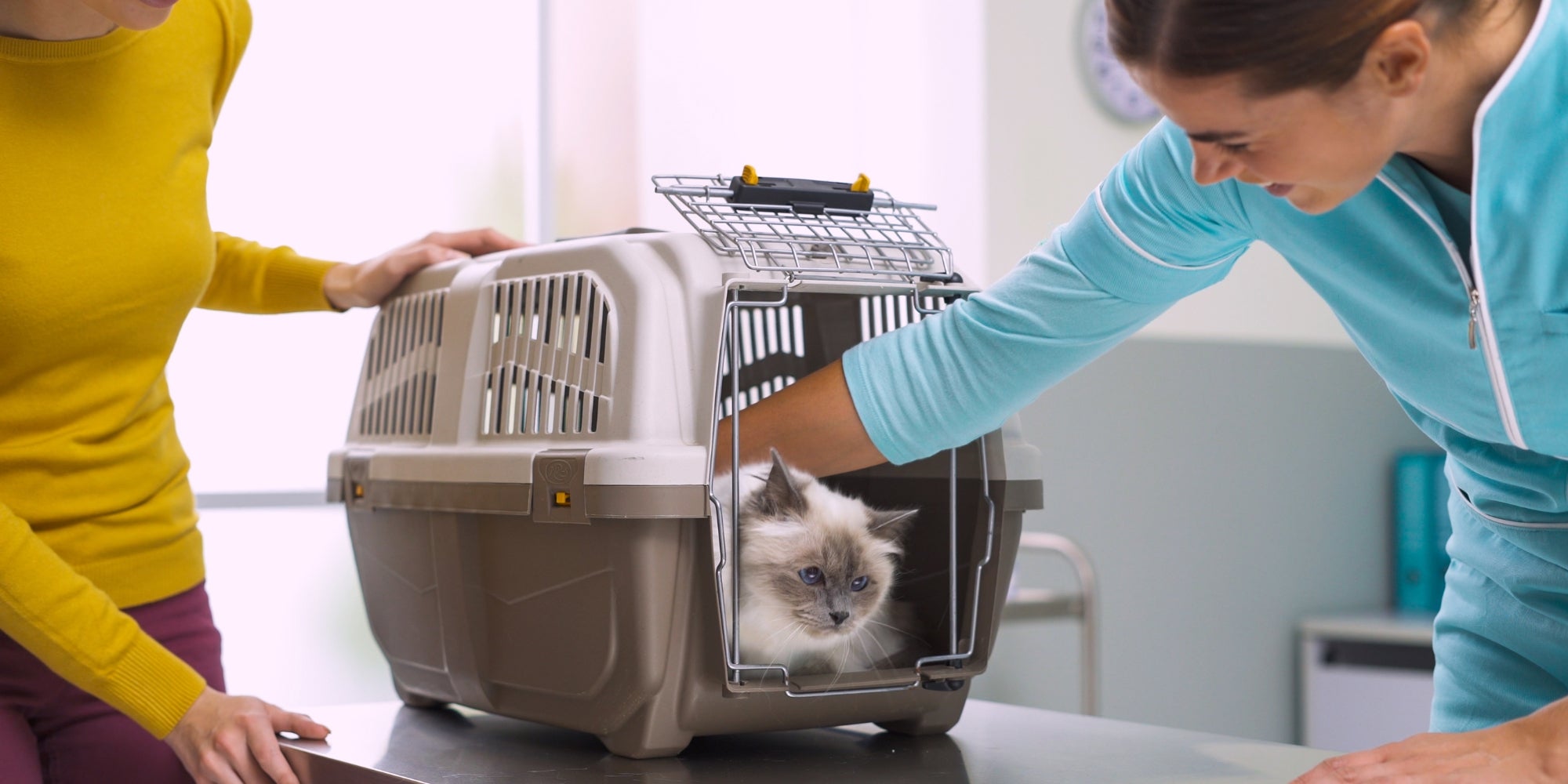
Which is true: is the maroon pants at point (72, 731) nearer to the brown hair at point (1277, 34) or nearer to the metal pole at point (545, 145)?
the brown hair at point (1277, 34)

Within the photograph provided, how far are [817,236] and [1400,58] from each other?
447 millimetres

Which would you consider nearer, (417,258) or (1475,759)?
(1475,759)

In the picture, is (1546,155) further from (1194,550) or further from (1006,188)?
(1194,550)

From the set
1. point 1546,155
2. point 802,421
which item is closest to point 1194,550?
point 802,421

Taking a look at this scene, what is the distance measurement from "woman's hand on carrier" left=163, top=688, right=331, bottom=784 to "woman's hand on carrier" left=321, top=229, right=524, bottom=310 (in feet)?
1.33

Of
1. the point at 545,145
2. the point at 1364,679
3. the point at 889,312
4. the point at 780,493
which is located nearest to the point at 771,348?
the point at 889,312

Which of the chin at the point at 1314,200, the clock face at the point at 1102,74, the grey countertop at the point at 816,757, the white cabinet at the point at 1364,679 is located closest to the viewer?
the chin at the point at 1314,200

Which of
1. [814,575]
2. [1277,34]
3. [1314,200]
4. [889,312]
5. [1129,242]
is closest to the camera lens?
[1277,34]

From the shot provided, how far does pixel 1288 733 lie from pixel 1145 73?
8.76ft

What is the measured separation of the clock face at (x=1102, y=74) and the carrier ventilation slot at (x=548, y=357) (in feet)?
Result: 6.92

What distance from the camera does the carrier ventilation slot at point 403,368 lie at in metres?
1.17

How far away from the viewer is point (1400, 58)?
72 cm

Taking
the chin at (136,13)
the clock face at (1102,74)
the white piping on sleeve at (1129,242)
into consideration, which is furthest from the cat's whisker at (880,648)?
the clock face at (1102,74)

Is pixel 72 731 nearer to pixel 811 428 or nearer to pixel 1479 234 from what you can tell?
pixel 811 428
